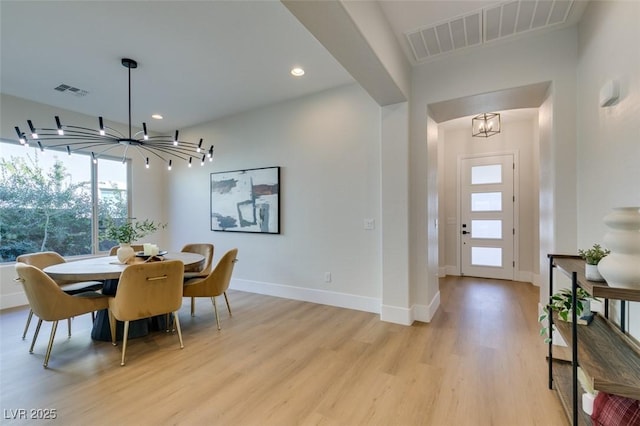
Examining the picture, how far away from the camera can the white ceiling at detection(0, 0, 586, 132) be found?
2.30 m

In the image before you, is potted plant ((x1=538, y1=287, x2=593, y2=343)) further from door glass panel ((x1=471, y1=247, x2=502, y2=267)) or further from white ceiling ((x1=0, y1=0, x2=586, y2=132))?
door glass panel ((x1=471, y1=247, x2=502, y2=267))

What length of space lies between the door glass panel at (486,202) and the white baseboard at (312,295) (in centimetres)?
327

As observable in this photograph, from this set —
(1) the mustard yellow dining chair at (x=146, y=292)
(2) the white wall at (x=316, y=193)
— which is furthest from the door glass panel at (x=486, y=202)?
(1) the mustard yellow dining chair at (x=146, y=292)

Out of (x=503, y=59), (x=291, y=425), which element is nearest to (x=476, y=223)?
(x=503, y=59)

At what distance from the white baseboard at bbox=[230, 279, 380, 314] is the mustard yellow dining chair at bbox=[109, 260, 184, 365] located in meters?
1.74

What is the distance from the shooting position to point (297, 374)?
2205 millimetres

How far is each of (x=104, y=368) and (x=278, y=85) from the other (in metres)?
3.47

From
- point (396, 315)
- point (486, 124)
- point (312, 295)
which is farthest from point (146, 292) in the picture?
point (486, 124)

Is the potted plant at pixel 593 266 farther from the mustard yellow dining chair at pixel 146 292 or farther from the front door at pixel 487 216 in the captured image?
the front door at pixel 487 216

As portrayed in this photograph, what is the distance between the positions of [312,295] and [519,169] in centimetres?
430

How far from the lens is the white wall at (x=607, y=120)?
1561mm

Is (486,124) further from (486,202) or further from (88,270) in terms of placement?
(88,270)

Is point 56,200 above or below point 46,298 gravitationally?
above

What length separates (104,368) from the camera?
230 centimetres
